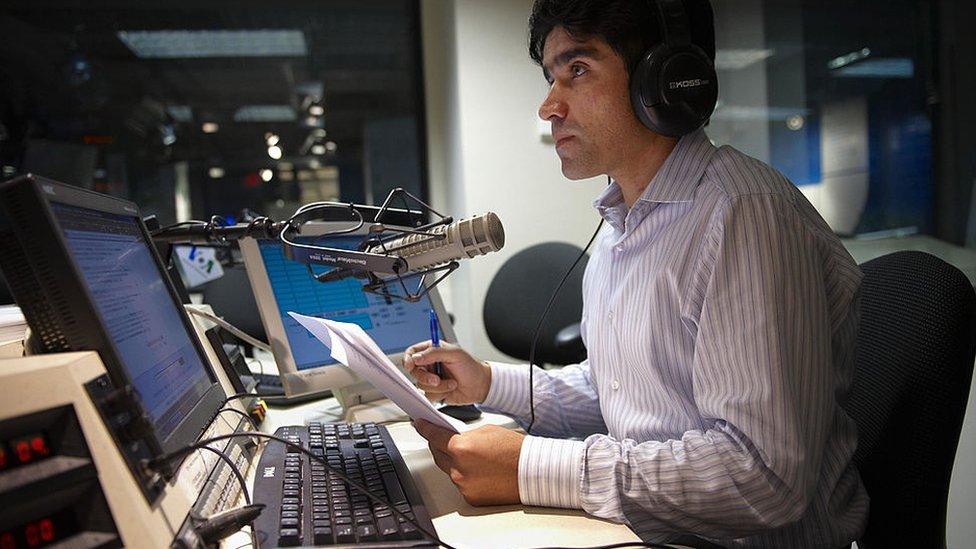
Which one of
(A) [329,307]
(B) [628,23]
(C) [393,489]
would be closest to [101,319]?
(C) [393,489]

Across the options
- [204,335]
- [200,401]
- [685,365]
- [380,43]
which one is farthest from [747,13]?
[200,401]

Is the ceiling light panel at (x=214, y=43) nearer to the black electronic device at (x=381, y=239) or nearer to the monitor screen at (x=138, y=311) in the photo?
the black electronic device at (x=381, y=239)

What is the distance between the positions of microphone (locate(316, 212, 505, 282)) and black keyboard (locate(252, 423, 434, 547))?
0.86 ft

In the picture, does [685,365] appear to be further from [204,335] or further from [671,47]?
[204,335]

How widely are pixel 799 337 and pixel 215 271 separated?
1702mm

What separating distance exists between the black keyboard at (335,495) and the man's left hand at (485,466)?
6 centimetres

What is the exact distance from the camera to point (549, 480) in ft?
2.55

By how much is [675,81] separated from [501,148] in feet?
6.62

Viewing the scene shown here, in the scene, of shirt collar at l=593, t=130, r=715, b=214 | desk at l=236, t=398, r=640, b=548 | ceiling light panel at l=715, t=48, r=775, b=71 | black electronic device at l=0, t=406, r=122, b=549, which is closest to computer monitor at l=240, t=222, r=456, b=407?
desk at l=236, t=398, r=640, b=548

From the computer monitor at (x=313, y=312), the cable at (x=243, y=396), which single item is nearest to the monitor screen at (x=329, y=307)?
the computer monitor at (x=313, y=312)

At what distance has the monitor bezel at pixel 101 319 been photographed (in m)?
0.57

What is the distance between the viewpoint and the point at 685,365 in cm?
90

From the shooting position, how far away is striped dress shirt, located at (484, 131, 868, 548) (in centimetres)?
→ 77

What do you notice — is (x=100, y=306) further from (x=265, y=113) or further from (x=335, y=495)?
(x=265, y=113)
